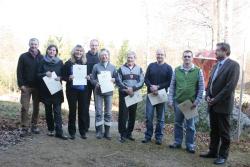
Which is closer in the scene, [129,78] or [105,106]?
[129,78]

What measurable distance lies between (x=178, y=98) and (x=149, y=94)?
0.66 m

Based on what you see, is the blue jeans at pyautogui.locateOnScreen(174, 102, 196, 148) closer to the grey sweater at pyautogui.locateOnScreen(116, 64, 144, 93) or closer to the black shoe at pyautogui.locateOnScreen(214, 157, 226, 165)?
the black shoe at pyautogui.locateOnScreen(214, 157, 226, 165)

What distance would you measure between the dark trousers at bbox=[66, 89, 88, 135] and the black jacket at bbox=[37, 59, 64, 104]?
257 mm

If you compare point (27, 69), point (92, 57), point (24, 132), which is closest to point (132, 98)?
point (92, 57)

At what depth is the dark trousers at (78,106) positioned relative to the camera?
8.12 meters

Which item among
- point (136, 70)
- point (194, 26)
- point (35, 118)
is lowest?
point (35, 118)

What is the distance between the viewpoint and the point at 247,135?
1029cm

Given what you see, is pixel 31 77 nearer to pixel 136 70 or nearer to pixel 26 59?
pixel 26 59

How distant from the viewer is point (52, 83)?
7965mm

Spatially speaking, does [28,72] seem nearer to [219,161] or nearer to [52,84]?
[52,84]

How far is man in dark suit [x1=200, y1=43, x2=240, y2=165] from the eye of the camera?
6891 mm

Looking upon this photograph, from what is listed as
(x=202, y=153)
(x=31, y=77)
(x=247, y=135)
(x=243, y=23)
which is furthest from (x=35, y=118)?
(x=243, y=23)

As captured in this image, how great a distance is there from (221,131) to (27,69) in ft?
13.8

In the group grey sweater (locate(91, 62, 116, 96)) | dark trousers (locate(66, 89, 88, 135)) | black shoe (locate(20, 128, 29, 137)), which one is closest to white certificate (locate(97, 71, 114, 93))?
grey sweater (locate(91, 62, 116, 96))
